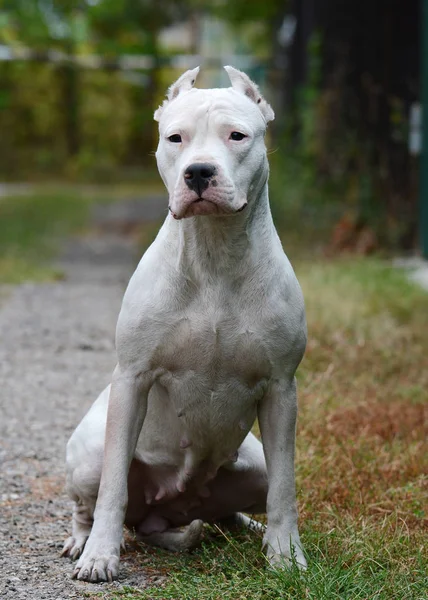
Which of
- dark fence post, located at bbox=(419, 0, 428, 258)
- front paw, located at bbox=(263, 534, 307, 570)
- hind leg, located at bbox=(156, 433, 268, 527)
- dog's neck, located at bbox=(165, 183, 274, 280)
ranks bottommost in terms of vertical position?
front paw, located at bbox=(263, 534, 307, 570)

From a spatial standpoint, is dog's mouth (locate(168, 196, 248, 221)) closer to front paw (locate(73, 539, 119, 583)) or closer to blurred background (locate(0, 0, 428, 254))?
front paw (locate(73, 539, 119, 583))

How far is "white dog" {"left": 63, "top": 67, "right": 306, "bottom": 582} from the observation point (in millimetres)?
3238

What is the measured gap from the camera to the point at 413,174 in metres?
11.0

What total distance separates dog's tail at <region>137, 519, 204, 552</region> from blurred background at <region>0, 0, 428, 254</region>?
682cm

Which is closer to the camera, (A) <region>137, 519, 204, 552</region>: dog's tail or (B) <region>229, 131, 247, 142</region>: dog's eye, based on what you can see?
(B) <region>229, 131, 247, 142</region>: dog's eye

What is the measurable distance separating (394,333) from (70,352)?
2.05m

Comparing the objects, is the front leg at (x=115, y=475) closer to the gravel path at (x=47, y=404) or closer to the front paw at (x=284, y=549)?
the gravel path at (x=47, y=404)

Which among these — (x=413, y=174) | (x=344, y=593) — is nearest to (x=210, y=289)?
(x=344, y=593)

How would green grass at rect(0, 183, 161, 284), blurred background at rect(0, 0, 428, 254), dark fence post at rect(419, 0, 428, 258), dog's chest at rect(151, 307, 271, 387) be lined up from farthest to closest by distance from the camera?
1. blurred background at rect(0, 0, 428, 254)
2. green grass at rect(0, 183, 161, 284)
3. dark fence post at rect(419, 0, 428, 258)
4. dog's chest at rect(151, 307, 271, 387)

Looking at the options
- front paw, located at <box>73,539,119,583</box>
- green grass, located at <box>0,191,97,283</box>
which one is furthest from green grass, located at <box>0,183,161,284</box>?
front paw, located at <box>73,539,119,583</box>

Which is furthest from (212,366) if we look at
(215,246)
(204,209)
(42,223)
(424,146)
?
(42,223)

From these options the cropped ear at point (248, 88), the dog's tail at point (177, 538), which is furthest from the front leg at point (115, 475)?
the cropped ear at point (248, 88)

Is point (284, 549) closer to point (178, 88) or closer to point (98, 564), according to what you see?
point (98, 564)

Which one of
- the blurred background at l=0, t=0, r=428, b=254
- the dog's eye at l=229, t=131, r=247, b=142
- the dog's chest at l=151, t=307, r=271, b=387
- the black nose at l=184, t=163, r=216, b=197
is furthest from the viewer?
the blurred background at l=0, t=0, r=428, b=254
